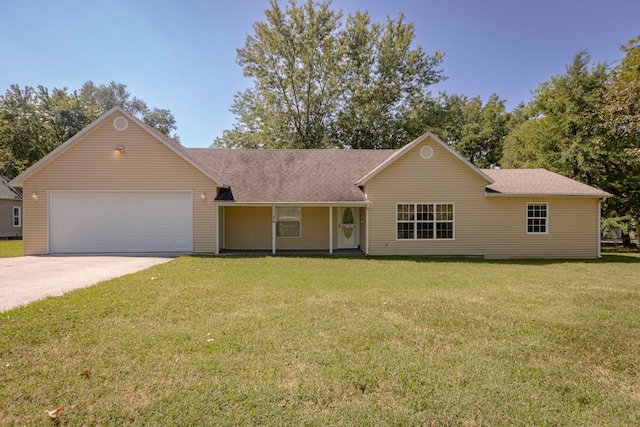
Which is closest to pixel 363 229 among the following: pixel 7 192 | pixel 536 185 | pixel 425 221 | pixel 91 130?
pixel 425 221

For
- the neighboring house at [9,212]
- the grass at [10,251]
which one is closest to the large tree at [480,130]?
the grass at [10,251]

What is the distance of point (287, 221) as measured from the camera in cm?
1512

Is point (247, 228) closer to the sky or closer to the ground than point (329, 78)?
closer to the ground

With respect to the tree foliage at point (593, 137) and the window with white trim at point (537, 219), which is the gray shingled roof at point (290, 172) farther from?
the tree foliage at point (593, 137)

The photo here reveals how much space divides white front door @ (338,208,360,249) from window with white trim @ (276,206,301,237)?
2.01 m

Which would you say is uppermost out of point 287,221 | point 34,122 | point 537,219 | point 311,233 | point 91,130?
point 34,122

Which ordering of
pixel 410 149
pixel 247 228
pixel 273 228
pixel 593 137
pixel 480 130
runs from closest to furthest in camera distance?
pixel 410 149
pixel 273 228
pixel 247 228
pixel 593 137
pixel 480 130

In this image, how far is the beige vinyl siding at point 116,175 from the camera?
1283 cm

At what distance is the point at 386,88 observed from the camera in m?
28.6

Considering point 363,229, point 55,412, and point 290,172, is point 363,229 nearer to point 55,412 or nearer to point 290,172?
point 290,172

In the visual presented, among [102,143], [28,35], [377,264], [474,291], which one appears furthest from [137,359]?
[28,35]

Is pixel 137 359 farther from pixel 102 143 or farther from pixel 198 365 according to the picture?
pixel 102 143

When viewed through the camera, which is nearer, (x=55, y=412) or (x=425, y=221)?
(x=55, y=412)

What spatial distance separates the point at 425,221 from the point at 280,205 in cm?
628
